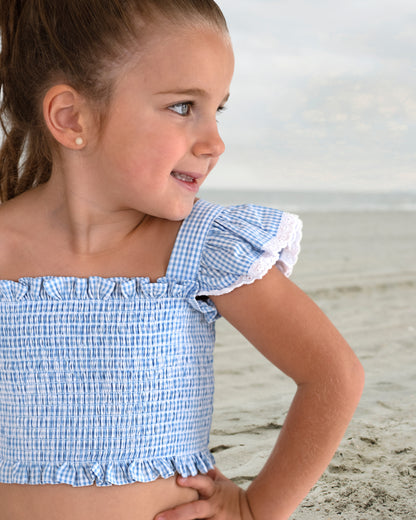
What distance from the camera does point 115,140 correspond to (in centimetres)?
130

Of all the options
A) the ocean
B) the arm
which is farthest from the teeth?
the ocean

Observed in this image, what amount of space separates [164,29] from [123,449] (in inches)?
30.9

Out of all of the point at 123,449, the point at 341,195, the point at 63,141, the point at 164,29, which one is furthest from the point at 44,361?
the point at 341,195

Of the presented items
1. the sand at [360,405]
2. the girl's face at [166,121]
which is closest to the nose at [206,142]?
the girl's face at [166,121]

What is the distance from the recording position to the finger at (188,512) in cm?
132

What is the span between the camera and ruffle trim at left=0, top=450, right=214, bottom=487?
4.26 feet

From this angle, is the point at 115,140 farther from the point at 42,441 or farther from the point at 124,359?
the point at 42,441

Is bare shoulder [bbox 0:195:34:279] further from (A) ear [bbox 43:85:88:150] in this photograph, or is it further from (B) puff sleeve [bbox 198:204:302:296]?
(B) puff sleeve [bbox 198:204:302:296]

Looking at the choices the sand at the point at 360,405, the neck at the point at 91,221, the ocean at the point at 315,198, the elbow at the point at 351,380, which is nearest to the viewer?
the elbow at the point at 351,380

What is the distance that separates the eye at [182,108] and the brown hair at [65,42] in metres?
0.13

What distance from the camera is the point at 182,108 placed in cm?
130

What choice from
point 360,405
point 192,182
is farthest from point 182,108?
point 360,405

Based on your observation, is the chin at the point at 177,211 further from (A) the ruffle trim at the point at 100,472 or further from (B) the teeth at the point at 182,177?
(A) the ruffle trim at the point at 100,472

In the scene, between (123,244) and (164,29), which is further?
(123,244)
